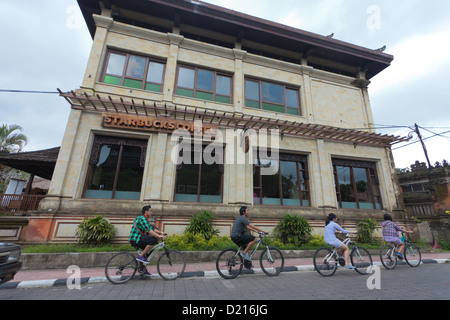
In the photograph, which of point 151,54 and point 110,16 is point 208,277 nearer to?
point 151,54

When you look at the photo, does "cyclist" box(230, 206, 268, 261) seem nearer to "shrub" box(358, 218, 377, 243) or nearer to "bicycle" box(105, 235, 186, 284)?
"bicycle" box(105, 235, 186, 284)

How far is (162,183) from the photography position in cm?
923

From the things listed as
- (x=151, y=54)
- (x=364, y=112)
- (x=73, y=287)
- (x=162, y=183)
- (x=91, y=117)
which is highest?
(x=151, y=54)

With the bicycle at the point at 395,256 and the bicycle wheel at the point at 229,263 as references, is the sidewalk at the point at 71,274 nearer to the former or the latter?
the bicycle wheel at the point at 229,263

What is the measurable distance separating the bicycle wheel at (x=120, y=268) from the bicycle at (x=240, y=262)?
2.22 metres

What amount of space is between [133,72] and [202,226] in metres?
8.54

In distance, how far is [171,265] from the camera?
539 cm

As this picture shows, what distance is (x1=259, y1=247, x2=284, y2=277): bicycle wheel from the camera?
5.67 metres

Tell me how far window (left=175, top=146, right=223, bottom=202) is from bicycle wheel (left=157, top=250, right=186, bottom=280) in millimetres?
4202

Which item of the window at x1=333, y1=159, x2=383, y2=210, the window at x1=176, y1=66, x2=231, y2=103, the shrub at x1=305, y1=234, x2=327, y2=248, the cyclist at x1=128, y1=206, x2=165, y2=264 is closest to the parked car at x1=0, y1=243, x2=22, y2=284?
the cyclist at x1=128, y1=206, x2=165, y2=264

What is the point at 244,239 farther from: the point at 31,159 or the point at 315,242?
the point at 31,159

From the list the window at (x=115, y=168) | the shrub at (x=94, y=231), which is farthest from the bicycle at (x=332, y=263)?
the window at (x=115, y=168)
